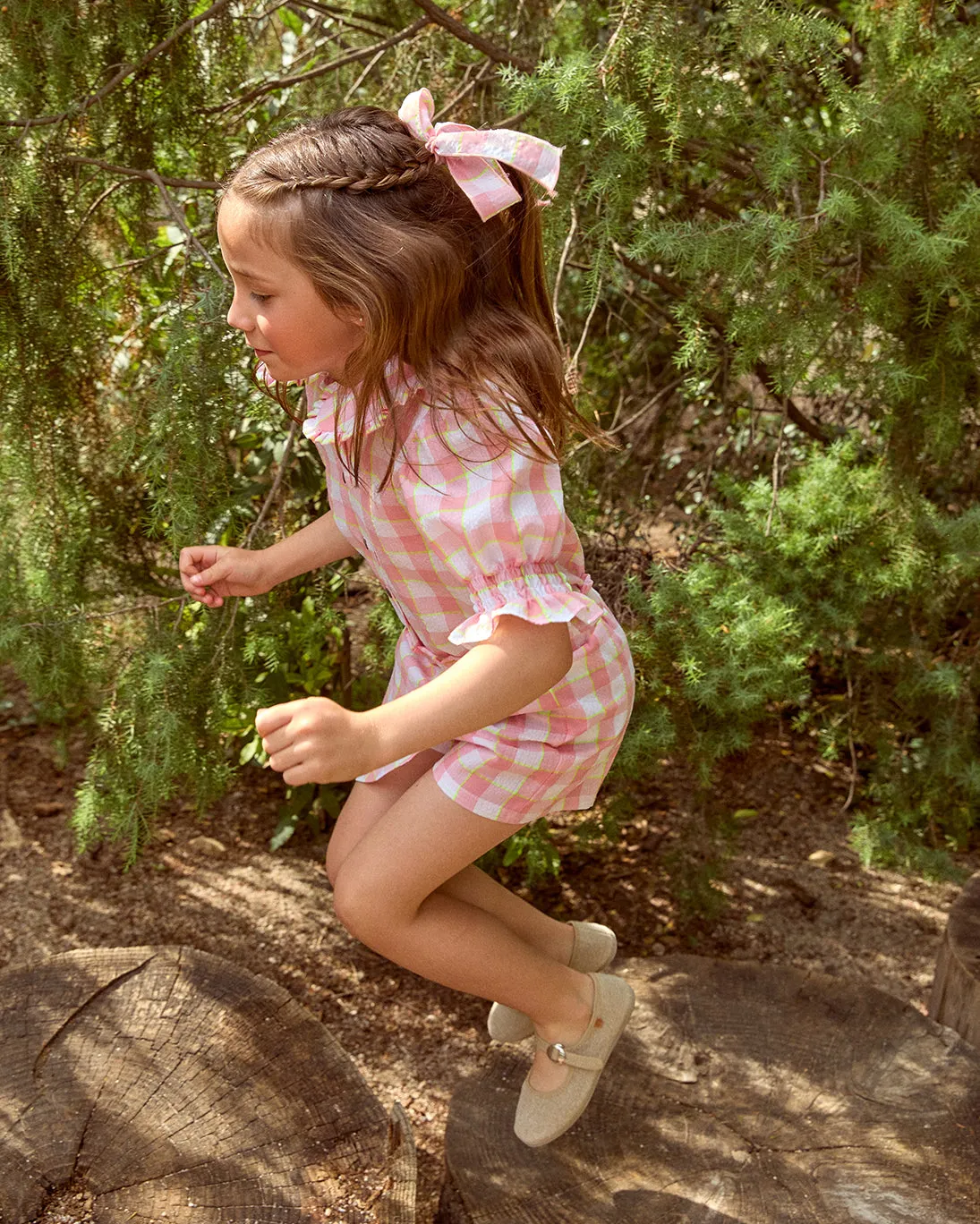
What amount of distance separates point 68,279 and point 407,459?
0.94 m

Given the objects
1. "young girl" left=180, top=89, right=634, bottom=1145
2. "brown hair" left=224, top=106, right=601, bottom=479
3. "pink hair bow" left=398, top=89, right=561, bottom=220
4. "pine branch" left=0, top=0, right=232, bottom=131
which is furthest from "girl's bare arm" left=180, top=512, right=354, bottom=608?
"pine branch" left=0, top=0, right=232, bottom=131

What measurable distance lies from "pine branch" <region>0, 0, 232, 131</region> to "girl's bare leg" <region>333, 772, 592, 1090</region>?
129cm

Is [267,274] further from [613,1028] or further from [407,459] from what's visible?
[613,1028]

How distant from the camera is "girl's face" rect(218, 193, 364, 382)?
5.15 ft

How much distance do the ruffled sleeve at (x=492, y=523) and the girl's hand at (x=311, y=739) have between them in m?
0.20

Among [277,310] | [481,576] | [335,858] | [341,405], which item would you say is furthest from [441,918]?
[277,310]

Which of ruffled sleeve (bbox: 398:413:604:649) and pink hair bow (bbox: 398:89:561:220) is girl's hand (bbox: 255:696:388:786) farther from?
pink hair bow (bbox: 398:89:561:220)

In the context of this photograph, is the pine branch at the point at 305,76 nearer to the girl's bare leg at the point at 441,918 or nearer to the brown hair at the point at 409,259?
the brown hair at the point at 409,259

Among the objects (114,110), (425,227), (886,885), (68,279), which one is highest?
(114,110)

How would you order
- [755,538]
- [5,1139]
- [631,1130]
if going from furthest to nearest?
1. [755,538]
2. [631,1130]
3. [5,1139]

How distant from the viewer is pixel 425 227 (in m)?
1.58

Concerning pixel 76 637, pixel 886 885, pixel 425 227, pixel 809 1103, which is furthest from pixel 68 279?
pixel 886 885

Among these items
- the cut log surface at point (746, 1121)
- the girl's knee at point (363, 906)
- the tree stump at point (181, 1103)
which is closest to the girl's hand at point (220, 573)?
the girl's knee at point (363, 906)

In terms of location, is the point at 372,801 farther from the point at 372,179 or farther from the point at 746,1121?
the point at 372,179
